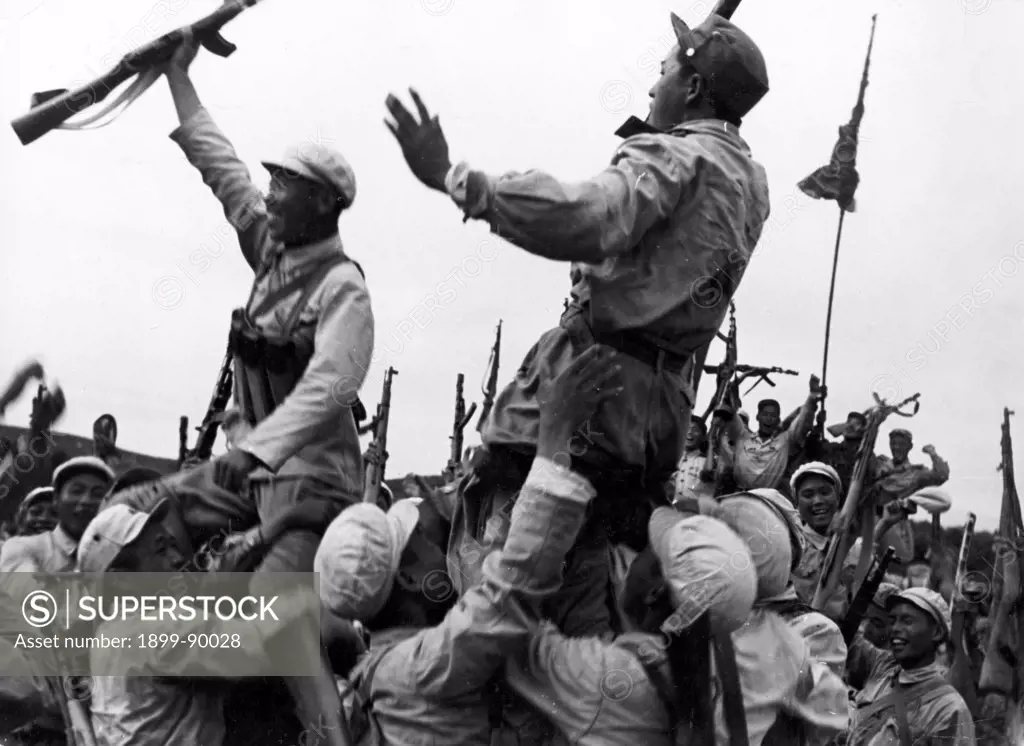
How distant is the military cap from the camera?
4.46 meters

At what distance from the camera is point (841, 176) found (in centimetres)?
930

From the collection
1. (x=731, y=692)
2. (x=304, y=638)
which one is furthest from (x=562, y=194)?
(x=304, y=638)

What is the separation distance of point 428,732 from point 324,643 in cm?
91

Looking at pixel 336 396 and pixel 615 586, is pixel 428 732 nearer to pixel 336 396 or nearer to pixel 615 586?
pixel 615 586

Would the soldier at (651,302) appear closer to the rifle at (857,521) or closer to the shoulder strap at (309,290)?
the shoulder strap at (309,290)

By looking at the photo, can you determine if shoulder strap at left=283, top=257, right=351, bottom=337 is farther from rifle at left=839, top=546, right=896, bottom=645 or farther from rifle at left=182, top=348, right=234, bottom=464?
rifle at left=839, top=546, right=896, bottom=645

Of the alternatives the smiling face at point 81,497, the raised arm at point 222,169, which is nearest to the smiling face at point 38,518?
the smiling face at point 81,497

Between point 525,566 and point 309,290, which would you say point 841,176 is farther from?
point 525,566

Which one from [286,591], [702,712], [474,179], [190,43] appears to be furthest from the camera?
[190,43]

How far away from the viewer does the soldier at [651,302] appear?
14.2ft

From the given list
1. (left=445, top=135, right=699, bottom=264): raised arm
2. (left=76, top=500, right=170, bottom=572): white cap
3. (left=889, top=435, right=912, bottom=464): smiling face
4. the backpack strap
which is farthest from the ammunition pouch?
Answer: (left=889, top=435, right=912, bottom=464): smiling face

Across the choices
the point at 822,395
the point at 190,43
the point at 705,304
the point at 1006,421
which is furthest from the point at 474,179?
the point at 1006,421

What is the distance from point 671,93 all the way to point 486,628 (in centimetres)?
163

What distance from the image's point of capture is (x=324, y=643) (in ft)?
17.0
